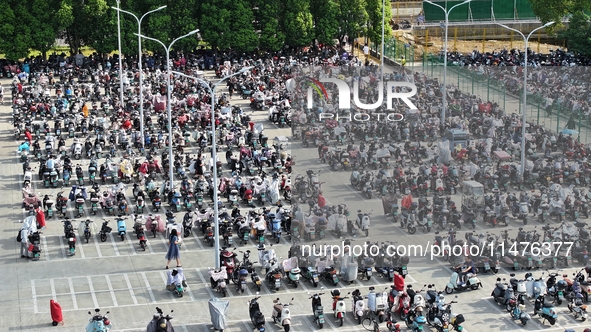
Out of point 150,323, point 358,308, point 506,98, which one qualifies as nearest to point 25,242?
point 150,323

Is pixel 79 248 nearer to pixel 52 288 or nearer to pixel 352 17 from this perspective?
pixel 52 288

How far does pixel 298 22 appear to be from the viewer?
99312mm

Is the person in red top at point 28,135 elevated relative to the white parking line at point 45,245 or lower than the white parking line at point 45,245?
elevated

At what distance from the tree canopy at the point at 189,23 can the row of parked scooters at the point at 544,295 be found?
5338cm

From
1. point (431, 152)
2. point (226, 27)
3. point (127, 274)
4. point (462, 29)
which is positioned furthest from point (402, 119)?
point (462, 29)

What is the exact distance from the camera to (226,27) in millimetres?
98312

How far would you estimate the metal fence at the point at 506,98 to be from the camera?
71.0 meters

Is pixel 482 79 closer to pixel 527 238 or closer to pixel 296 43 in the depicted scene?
pixel 296 43

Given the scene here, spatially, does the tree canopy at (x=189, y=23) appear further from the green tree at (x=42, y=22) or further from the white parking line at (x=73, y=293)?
the white parking line at (x=73, y=293)

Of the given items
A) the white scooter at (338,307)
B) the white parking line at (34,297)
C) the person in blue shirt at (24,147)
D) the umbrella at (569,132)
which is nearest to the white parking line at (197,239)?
the white parking line at (34,297)

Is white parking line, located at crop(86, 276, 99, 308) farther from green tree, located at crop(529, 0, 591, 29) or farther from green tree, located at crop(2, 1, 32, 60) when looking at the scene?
green tree, located at crop(529, 0, 591, 29)

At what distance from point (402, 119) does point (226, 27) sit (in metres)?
31.8

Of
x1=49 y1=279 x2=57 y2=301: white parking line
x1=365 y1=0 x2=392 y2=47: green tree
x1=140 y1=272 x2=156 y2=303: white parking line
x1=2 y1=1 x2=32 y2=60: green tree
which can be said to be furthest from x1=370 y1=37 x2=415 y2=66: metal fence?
x1=49 y1=279 x2=57 y2=301: white parking line

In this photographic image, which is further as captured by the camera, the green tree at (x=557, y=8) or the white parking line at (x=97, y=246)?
the green tree at (x=557, y=8)
